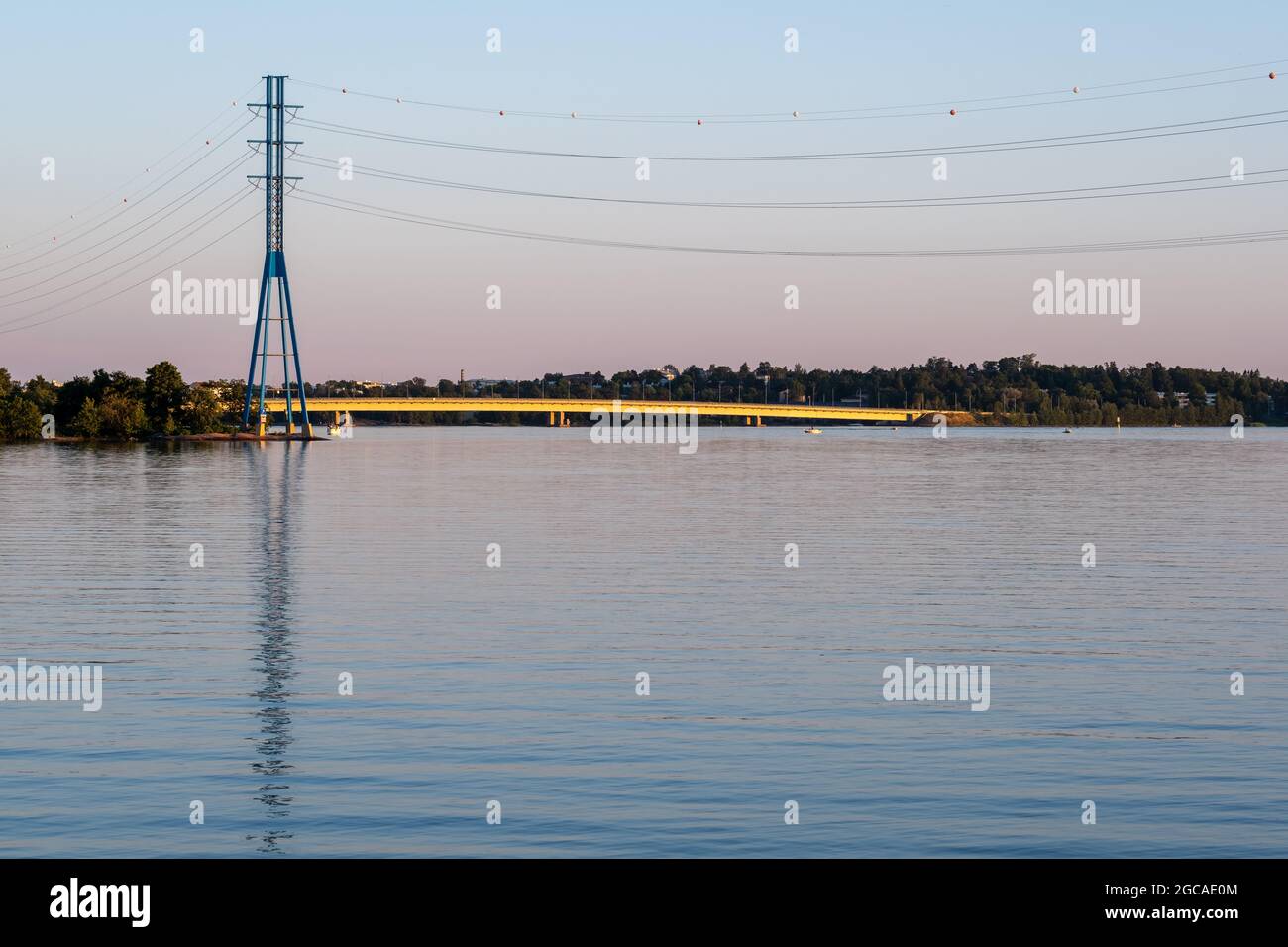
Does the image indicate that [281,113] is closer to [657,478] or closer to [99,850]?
[657,478]

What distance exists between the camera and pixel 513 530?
62.9 meters

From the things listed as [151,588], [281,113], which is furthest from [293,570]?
[281,113]

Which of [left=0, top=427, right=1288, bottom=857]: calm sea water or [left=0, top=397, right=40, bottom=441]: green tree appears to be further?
[left=0, top=397, right=40, bottom=441]: green tree

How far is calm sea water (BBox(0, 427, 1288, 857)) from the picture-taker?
18.1 meters

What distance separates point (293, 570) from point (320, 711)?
22937 mm

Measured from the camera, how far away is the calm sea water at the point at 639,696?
712 inches
